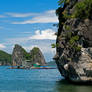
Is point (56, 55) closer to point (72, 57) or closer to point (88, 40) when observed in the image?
point (72, 57)

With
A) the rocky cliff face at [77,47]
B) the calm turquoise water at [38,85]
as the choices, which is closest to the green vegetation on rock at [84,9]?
the rocky cliff face at [77,47]

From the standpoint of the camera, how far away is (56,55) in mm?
44688

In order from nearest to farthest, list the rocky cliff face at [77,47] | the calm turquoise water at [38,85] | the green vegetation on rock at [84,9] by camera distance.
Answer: the calm turquoise water at [38,85]
the rocky cliff face at [77,47]
the green vegetation on rock at [84,9]

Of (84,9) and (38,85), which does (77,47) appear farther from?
(38,85)

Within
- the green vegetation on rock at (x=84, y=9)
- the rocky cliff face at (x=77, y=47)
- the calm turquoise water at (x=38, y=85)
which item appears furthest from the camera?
the green vegetation on rock at (x=84, y=9)

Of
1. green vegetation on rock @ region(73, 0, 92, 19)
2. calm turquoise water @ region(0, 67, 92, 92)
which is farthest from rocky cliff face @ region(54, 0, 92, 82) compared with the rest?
calm turquoise water @ region(0, 67, 92, 92)

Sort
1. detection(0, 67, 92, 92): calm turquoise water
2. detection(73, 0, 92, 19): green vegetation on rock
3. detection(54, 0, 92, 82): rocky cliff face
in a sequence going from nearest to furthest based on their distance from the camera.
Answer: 1. detection(0, 67, 92, 92): calm turquoise water
2. detection(54, 0, 92, 82): rocky cliff face
3. detection(73, 0, 92, 19): green vegetation on rock

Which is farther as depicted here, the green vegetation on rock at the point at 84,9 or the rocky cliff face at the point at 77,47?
the green vegetation on rock at the point at 84,9

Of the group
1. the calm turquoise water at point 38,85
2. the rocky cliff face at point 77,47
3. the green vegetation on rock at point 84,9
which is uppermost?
the green vegetation on rock at point 84,9

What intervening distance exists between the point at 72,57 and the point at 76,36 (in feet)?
11.3

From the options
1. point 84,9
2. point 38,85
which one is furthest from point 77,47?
point 38,85

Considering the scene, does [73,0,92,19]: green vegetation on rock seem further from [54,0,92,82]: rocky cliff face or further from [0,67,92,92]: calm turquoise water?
[0,67,92,92]: calm turquoise water

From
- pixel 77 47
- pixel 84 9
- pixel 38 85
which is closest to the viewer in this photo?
pixel 77 47

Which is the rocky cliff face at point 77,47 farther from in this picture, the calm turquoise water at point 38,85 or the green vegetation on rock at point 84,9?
the calm turquoise water at point 38,85
